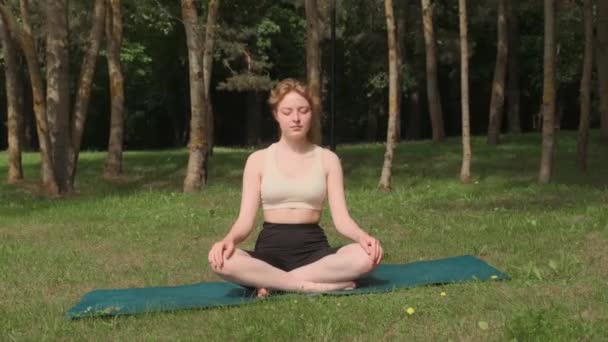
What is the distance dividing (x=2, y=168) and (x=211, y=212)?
13.8m

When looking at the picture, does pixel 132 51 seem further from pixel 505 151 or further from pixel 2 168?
pixel 505 151

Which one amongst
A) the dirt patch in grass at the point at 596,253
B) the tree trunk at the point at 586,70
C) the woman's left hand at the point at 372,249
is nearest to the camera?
the woman's left hand at the point at 372,249

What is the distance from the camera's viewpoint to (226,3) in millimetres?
38375

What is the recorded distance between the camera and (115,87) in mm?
Answer: 22281

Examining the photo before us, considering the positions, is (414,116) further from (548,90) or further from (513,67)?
(548,90)

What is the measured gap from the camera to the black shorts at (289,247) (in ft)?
25.3

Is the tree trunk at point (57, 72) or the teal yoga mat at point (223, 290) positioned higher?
the tree trunk at point (57, 72)

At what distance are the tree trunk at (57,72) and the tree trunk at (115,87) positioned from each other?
4739 mm

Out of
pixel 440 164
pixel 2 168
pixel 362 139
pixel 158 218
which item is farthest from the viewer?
pixel 362 139

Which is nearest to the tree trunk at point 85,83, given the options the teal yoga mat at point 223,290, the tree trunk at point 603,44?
the teal yoga mat at point 223,290

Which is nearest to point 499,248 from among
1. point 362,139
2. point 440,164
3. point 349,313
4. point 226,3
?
point 349,313

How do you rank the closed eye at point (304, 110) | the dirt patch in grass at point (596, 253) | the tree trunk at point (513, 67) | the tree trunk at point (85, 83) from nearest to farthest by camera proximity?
the closed eye at point (304, 110), the dirt patch in grass at point (596, 253), the tree trunk at point (85, 83), the tree trunk at point (513, 67)

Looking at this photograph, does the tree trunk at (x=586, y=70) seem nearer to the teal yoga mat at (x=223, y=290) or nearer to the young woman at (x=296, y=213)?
the teal yoga mat at (x=223, y=290)

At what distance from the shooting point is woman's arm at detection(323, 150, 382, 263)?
7.43 meters
